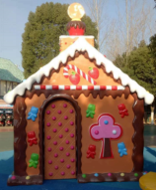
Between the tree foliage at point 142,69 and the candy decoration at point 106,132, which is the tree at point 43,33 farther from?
the candy decoration at point 106,132

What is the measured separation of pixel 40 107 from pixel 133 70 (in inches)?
562

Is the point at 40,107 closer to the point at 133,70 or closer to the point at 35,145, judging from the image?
the point at 35,145

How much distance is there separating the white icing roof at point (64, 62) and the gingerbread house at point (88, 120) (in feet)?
0.08

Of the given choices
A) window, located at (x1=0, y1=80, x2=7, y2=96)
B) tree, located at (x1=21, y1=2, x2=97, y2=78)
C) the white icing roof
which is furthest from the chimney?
window, located at (x1=0, y1=80, x2=7, y2=96)

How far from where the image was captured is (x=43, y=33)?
20172 mm

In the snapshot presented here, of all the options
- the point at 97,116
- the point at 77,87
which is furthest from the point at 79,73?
the point at 97,116

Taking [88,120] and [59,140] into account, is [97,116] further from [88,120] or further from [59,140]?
[59,140]

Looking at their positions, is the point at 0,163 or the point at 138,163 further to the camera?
the point at 0,163

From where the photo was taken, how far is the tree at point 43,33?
19922mm

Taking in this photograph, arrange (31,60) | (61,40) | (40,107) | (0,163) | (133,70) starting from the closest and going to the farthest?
(40,107) < (61,40) < (0,163) < (133,70) < (31,60)

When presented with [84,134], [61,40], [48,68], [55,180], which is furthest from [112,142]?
[61,40]

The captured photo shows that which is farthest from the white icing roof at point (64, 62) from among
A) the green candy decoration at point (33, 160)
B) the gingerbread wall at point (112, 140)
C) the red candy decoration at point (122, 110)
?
the green candy decoration at point (33, 160)

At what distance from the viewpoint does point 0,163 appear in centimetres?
754

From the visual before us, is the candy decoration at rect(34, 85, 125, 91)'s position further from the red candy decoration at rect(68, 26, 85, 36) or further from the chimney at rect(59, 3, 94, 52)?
the red candy decoration at rect(68, 26, 85, 36)
